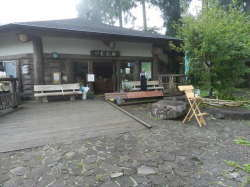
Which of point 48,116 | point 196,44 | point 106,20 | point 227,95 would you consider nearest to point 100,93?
point 48,116

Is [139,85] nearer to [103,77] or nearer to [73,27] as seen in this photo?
[103,77]

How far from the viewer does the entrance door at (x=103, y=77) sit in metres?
8.57

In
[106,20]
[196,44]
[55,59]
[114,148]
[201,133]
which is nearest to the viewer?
[114,148]

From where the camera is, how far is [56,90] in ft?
22.7

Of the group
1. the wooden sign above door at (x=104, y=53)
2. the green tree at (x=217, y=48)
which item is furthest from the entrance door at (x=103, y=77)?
the green tree at (x=217, y=48)

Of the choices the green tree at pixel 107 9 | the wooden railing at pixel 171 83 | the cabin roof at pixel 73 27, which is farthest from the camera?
→ the green tree at pixel 107 9

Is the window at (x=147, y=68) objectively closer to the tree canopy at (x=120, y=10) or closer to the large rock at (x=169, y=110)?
the large rock at (x=169, y=110)

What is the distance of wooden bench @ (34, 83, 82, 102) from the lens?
6.45 m

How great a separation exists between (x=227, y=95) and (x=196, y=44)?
93.3 inches

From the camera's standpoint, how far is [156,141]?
3246 millimetres

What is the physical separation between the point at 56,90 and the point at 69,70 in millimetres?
1241

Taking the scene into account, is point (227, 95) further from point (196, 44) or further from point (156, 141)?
point (156, 141)

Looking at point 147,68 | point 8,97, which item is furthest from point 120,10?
point 8,97

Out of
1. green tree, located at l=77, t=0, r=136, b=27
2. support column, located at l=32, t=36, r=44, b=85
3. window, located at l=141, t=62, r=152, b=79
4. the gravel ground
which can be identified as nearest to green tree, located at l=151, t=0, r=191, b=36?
green tree, located at l=77, t=0, r=136, b=27
